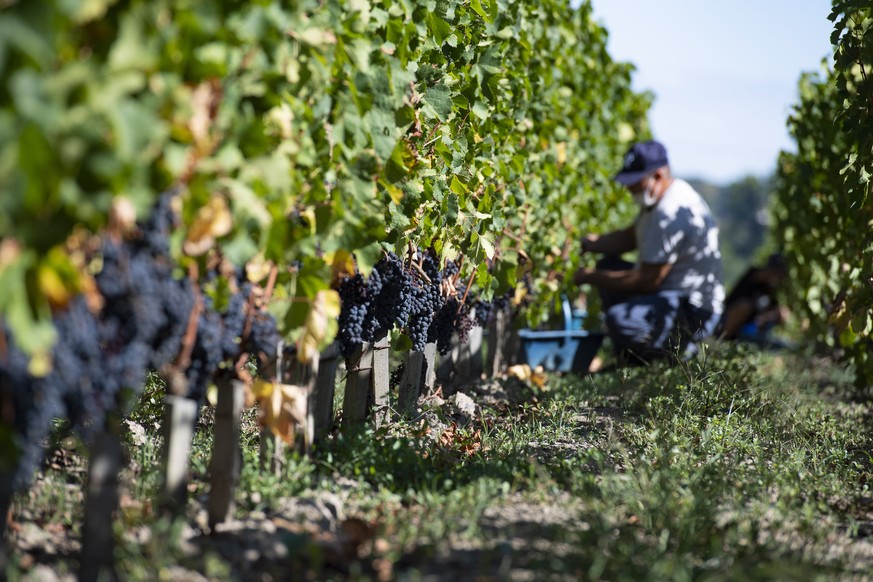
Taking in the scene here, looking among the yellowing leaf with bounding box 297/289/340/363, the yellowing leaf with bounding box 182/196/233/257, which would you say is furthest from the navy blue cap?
the yellowing leaf with bounding box 182/196/233/257

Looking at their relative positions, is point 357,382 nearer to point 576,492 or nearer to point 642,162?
point 576,492

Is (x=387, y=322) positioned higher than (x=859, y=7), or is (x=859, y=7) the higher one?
(x=859, y=7)

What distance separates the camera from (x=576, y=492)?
10.4ft

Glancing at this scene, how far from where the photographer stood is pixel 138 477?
334cm

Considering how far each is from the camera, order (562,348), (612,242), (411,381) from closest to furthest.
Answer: (411,381) < (562,348) < (612,242)

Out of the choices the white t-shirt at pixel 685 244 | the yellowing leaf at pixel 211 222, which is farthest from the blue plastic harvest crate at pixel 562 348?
the yellowing leaf at pixel 211 222

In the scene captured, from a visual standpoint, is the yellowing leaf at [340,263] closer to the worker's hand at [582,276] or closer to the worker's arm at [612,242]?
the worker's hand at [582,276]

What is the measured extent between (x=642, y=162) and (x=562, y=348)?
131 centimetres

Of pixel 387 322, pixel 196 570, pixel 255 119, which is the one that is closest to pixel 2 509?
pixel 196 570

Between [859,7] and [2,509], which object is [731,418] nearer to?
[859,7]

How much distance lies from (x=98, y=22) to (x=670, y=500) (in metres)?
2.09

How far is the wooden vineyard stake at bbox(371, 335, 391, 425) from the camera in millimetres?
4242

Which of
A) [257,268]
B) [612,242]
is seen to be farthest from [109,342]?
[612,242]

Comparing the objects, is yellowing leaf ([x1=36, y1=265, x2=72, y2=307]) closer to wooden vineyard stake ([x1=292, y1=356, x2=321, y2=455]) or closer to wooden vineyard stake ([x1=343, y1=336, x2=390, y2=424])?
Answer: wooden vineyard stake ([x1=292, y1=356, x2=321, y2=455])
